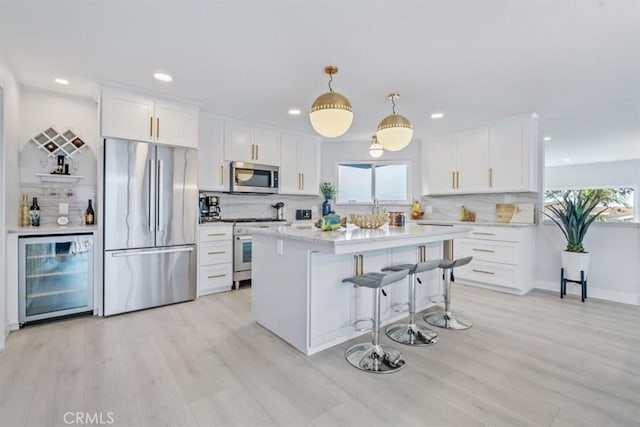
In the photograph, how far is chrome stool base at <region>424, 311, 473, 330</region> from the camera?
2770 millimetres

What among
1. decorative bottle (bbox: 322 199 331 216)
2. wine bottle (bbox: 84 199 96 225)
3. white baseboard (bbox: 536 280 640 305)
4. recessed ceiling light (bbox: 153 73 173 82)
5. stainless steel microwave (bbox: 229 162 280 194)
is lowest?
white baseboard (bbox: 536 280 640 305)

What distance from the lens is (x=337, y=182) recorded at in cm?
561

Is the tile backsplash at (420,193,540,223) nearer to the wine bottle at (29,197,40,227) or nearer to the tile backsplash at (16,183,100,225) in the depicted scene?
the tile backsplash at (16,183,100,225)

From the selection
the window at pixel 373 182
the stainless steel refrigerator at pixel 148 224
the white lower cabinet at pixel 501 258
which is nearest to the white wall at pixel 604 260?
the white lower cabinet at pixel 501 258

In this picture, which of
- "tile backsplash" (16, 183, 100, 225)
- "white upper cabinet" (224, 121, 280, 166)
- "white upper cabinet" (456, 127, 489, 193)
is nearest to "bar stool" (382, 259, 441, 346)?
"white upper cabinet" (456, 127, 489, 193)

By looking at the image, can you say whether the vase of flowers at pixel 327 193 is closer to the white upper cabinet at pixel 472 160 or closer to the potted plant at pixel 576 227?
the white upper cabinet at pixel 472 160

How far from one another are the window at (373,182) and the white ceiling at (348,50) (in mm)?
1804

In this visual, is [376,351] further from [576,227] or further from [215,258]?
[576,227]

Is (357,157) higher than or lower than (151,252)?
higher

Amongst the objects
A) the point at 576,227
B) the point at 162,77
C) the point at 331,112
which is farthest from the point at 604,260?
the point at 162,77

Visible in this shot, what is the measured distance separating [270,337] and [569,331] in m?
2.69

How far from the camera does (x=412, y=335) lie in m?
2.52

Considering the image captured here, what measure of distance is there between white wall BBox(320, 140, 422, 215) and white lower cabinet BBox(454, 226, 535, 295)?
4.88 ft

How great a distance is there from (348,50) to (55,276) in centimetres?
344
